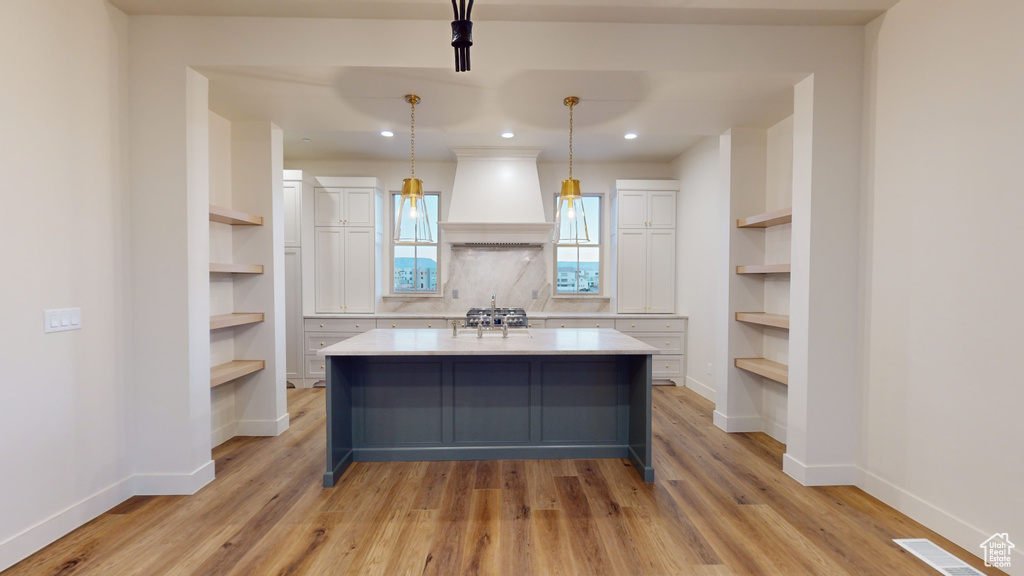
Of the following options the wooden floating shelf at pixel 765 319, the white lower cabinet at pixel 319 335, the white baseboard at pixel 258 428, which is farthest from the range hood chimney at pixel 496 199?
the white baseboard at pixel 258 428

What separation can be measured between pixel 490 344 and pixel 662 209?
349 centimetres

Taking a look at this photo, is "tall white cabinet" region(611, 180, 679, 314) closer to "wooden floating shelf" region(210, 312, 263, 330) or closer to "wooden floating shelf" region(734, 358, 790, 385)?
"wooden floating shelf" region(734, 358, 790, 385)

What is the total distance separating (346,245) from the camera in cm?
521

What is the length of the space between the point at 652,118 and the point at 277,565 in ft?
12.0

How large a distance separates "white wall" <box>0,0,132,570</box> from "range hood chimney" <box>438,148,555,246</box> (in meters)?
3.01

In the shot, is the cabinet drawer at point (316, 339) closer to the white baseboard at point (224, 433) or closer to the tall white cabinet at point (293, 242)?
the tall white cabinet at point (293, 242)

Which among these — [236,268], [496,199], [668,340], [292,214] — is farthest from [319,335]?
[668,340]

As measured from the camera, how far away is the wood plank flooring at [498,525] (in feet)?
6.28

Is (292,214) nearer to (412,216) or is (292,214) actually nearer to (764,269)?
(412,216)

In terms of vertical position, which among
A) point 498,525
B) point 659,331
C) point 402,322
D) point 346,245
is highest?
point 346,245

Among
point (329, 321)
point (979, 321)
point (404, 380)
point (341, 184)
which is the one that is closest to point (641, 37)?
point (979, 321)

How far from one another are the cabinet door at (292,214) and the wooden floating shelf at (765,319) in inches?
188

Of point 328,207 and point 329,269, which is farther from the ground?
point 328,207

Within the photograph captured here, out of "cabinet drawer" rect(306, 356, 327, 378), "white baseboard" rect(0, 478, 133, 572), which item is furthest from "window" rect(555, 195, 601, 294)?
"white baseboard" rect(0, 478, 133, 572)
